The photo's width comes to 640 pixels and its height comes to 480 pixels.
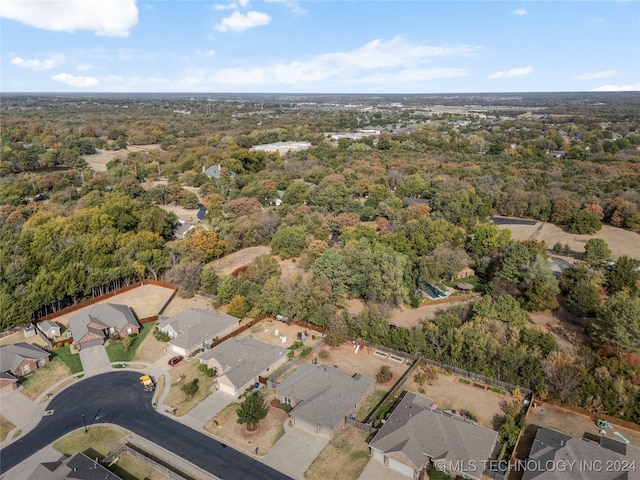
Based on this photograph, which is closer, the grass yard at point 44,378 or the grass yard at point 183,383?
the grass yard at point 183,383

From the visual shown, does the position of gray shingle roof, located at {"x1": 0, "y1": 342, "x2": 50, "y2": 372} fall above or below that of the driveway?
above

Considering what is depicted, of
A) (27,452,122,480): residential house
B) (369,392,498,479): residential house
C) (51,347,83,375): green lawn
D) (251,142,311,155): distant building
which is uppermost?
(251,142,311,155): distant building

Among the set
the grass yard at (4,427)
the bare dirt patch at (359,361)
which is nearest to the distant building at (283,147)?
the bare dirt patch at (359,361)

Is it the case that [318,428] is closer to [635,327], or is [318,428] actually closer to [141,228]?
[635,327]

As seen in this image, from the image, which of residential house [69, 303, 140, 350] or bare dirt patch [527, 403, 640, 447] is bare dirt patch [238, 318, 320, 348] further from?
bare dirt patch [527, 403, 640, 447]

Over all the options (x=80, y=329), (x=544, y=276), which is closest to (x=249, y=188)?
(x=80, y=329)

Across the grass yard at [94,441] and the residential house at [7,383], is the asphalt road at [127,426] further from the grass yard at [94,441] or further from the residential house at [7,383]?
the residential house at [7,383]

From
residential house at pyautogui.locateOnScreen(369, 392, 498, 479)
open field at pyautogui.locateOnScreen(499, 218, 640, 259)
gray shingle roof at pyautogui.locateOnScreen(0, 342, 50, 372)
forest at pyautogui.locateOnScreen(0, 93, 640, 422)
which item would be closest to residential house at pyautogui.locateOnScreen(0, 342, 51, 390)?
gray shingle roof at pyautogui.locateOnScreen(0, 342, 50, 372)
